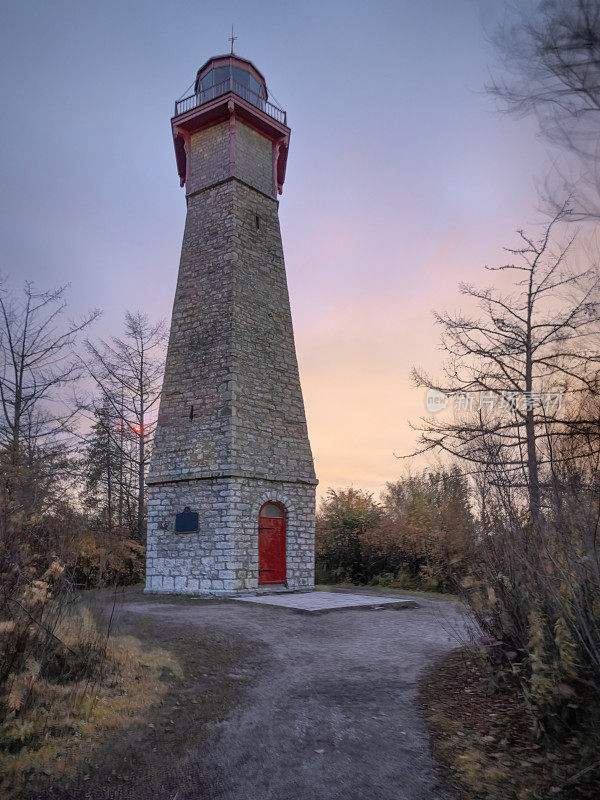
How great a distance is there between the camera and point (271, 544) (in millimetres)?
14039

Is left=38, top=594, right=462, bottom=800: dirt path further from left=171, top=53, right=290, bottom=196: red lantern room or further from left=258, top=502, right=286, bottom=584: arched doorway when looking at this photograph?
left=171, top=53, right=290, bottom=196: red lantern room

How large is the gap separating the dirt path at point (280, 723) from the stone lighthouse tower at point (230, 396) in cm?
501

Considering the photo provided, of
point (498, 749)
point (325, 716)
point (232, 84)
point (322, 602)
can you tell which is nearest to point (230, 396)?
point (322, 602)

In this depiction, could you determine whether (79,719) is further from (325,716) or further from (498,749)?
(498,749)

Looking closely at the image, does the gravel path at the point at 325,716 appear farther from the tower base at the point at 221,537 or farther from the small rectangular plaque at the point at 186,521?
the small rectangular plaque at the point at 186,521

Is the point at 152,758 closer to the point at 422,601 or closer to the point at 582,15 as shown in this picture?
the point at 582,15

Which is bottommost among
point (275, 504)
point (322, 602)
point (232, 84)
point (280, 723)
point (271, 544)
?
point (322, 602)

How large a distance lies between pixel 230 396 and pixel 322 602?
5398 millimetres

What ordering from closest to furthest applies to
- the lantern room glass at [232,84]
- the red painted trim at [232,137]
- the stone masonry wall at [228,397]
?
the stone masonry wall at [228,397] → the red painted trim at [232,137] → the lantern room glass at [232,84]

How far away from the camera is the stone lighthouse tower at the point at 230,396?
13.3m

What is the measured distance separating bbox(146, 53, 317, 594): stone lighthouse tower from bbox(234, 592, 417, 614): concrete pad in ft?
3.58

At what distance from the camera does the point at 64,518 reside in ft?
24.1

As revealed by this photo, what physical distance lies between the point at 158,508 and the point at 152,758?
10.8 meters

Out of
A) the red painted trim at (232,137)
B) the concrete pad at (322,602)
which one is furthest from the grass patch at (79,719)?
the red painted trim at (232,137)
